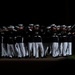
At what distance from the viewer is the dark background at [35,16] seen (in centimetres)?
299

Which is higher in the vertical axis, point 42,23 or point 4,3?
point 4,3

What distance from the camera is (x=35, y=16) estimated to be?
3039mm

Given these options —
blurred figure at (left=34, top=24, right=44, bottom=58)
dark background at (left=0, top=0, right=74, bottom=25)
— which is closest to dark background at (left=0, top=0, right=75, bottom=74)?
dark background at (left=0, top=0, right=74, bottom=25)

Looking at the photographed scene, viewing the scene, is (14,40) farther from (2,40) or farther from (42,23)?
(42,23)

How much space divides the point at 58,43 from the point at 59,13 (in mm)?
427

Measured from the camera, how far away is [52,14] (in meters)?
3.03

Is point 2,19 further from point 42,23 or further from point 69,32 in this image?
point 69,32

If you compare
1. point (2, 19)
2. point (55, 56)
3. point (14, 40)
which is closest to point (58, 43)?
point (55, 56)

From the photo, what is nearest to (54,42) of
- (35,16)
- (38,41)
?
(38,41)

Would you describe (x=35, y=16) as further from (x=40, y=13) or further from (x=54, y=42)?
(x=54, y=42)

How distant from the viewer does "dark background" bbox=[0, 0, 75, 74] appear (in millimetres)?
2988
